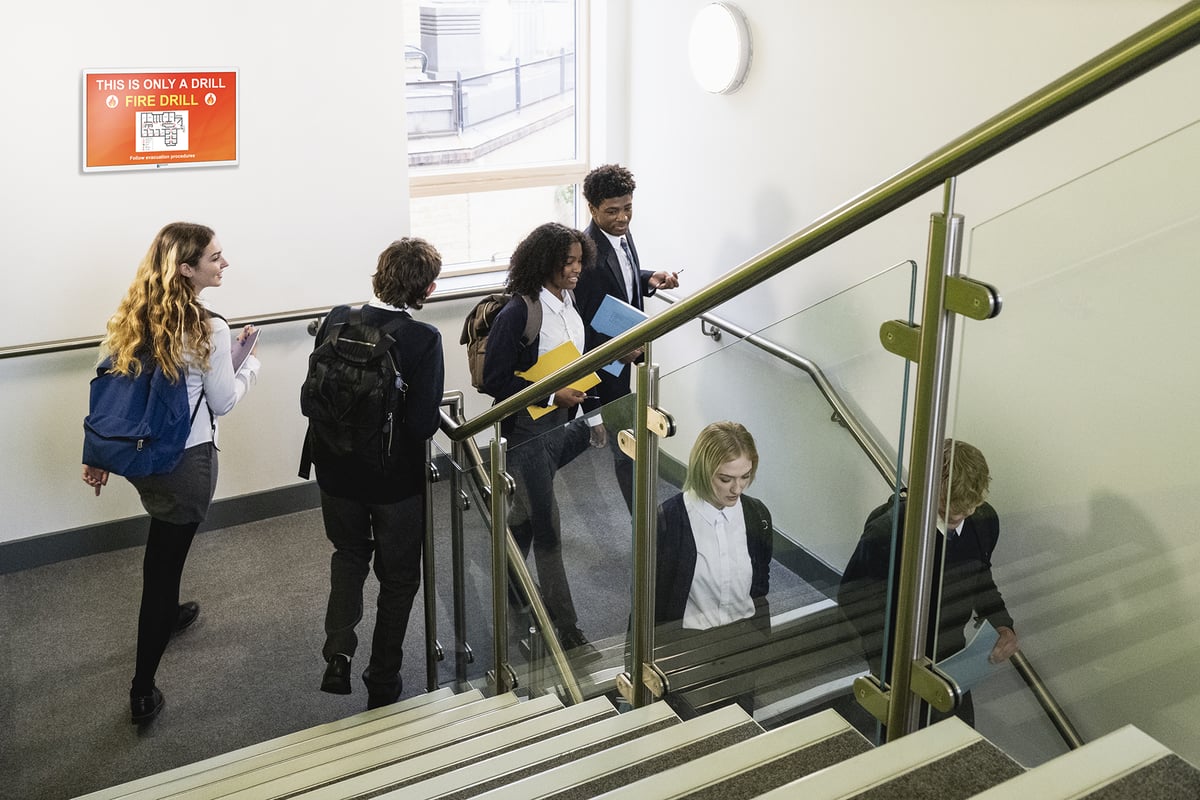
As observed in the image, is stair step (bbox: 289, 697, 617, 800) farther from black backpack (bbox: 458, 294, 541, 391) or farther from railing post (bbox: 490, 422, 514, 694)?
black backpack (bbox: 458, 294, 541, 391)

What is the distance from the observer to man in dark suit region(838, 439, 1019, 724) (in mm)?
1854

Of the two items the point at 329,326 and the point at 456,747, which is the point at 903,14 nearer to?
the point at 329,326

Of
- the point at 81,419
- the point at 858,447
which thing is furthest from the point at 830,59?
the point at 81,419

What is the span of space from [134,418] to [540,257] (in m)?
1.44

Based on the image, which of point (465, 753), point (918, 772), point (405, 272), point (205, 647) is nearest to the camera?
point (918, 772)

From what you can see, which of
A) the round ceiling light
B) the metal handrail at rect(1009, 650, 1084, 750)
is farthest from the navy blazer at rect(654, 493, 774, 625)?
the round ceiling light

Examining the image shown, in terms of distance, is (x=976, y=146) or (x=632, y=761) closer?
(x=976, y=146)

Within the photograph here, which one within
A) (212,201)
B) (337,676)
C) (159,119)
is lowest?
(337,676)

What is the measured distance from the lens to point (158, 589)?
13.5ft

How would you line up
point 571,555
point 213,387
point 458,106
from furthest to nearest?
1. point 458,106
2. point 213,387
3. point 571,555

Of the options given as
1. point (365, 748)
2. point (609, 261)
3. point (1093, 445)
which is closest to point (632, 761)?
point (1093, 445)

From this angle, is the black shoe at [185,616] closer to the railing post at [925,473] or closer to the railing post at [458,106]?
the railing post at [458,106]

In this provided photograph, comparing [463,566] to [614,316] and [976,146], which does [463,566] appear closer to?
[614,316]

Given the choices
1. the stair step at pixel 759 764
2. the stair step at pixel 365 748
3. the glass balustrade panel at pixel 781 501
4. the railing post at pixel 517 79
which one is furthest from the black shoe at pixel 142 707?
the railing post at pixel 517 79
